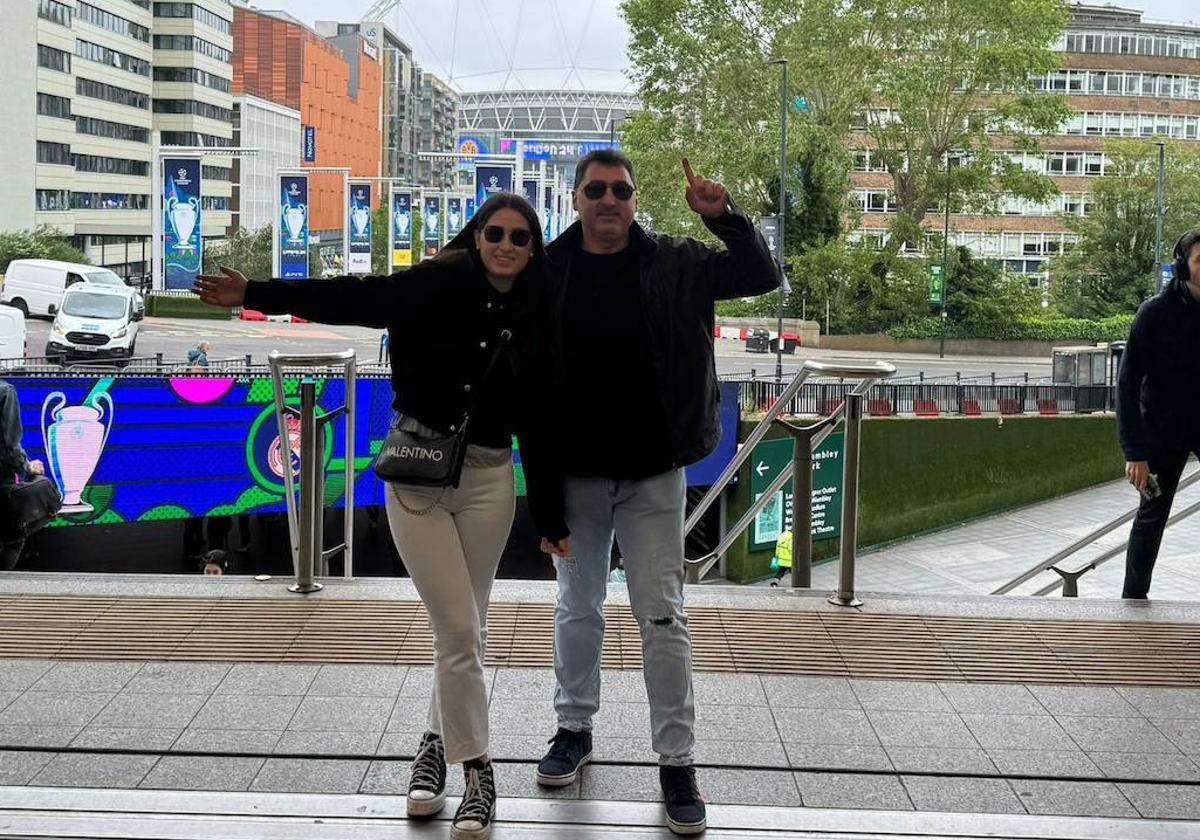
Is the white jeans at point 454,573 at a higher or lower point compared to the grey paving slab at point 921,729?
higher

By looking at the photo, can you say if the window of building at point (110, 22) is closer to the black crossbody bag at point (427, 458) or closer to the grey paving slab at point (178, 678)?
the grey paving slab at point (178, 678)

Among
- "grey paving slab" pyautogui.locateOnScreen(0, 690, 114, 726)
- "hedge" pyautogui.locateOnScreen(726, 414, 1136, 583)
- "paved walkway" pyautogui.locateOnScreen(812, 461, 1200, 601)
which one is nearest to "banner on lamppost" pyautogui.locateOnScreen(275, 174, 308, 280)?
"hedge" pyautogui.locateOnScreen(726, 414, 1136, 583)

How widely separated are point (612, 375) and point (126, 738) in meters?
1.59

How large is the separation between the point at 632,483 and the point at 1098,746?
1.49 meters

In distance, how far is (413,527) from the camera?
300cm

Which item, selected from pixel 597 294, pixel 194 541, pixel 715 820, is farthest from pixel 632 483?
pixel 194 541

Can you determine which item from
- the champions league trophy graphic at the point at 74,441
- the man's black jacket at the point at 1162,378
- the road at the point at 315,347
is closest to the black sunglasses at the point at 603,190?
the man's black jacket at the point at 1162,378

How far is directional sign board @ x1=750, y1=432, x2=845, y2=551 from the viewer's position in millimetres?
23375

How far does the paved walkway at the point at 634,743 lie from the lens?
122 inches

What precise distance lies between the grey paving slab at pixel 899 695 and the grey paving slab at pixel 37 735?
7.12 feet

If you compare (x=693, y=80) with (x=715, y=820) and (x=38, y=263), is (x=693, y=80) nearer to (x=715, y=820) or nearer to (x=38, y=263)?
(x=38, y=263)

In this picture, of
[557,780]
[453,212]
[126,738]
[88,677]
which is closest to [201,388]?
[88,677]

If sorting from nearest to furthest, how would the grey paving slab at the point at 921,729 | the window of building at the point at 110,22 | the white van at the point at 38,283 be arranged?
the grey paving slab at the point at 921,729, the white van at the point at 38,283, the window of building at the point at 110,22

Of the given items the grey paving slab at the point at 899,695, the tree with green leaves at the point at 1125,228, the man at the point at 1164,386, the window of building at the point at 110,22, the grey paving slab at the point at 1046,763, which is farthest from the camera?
the window of building at the point at 110,22
